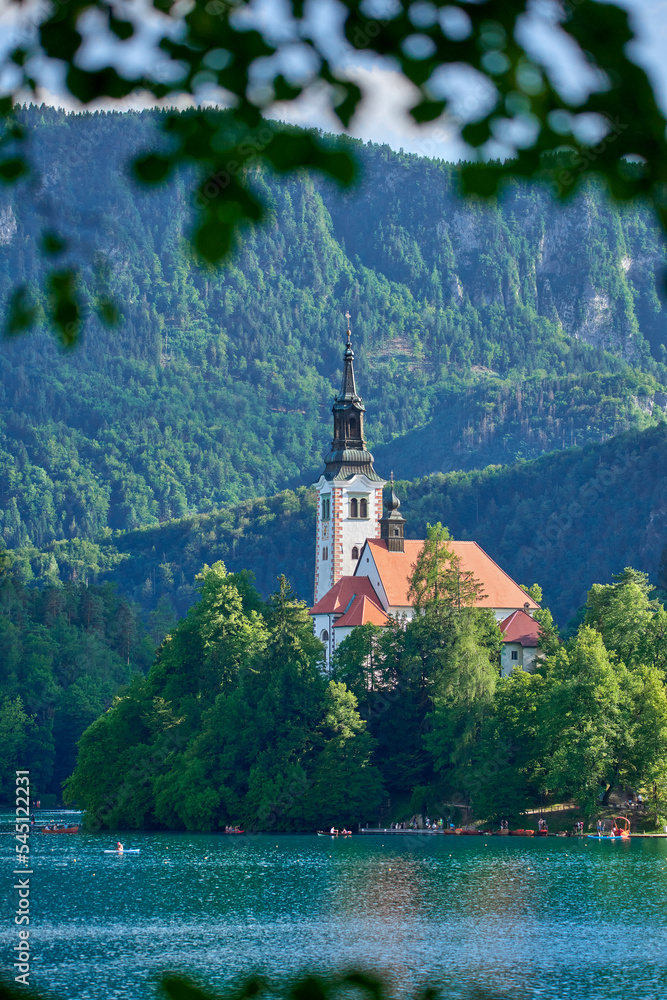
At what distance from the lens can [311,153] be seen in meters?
4.12

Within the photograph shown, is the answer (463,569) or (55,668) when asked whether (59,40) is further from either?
(55,668)

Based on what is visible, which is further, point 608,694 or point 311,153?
point 608,694

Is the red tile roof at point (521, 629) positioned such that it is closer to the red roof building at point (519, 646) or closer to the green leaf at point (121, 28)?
the red roof building at point (519, 646)

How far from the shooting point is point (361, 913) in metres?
52.2

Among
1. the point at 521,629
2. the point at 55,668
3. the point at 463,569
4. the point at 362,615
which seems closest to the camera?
the point at 362,615

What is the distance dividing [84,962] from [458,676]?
35292mm

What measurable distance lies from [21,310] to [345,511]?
9318cm

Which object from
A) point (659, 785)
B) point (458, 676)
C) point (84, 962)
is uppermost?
point (458, 676)

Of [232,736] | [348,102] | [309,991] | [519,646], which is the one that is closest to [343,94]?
[348,102]

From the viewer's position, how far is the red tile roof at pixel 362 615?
85.4m

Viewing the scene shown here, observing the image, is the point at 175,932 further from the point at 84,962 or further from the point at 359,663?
the point at 359,663

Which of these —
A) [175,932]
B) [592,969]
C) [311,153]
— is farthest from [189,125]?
[175,932]

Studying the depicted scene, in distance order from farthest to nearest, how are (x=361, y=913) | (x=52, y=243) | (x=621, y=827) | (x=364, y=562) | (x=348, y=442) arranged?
(x=348, y=442) < (x=364, y=562) < (x=621, y=827) < (x=361, y=913) < (x=52, y=243)

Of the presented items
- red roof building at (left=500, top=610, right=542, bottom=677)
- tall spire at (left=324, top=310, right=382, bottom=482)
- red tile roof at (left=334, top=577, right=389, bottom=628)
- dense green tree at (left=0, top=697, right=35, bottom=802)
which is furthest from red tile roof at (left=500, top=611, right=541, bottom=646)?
dense green tree at (left=0, top=697, right=35, bottom=802)
